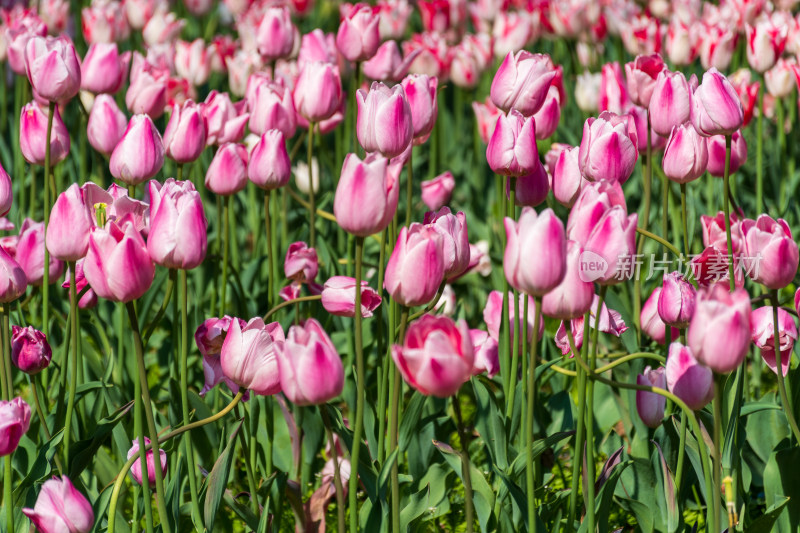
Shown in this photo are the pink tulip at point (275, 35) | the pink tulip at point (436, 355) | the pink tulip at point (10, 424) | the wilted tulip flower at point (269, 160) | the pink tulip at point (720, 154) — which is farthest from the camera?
the pink tulip at point (275, 35)

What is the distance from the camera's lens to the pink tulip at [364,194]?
121 centimetres

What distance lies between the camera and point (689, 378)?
54.2 inches

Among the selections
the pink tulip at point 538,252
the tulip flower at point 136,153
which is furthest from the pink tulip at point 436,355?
the tulip flower at point 136,153

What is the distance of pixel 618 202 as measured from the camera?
4.33 feet

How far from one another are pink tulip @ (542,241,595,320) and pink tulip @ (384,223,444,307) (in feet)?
0.49

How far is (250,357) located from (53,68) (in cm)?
84

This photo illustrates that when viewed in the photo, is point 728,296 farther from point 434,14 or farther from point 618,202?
point 434,14

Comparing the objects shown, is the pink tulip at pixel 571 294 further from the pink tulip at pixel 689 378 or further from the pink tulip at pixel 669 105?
the pink tulip at pixel 669 105

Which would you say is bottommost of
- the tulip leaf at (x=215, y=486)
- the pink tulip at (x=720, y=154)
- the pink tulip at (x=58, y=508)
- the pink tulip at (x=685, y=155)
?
the tulip leaf at (x=215, y=486)

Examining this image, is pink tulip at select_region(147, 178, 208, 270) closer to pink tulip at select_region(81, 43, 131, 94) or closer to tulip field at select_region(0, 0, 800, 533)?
tulip field at select_region(0, 0, 800, 533)

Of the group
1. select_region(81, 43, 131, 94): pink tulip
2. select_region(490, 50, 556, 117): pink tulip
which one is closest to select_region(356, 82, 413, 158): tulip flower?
select_region(490, 50, 556, 117): pink tulip

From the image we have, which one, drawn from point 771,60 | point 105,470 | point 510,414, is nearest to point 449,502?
point 510,414

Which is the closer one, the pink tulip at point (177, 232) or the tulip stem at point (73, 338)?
the pink tulip at point (177, 232)

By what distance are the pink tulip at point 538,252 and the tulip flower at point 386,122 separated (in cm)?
41
